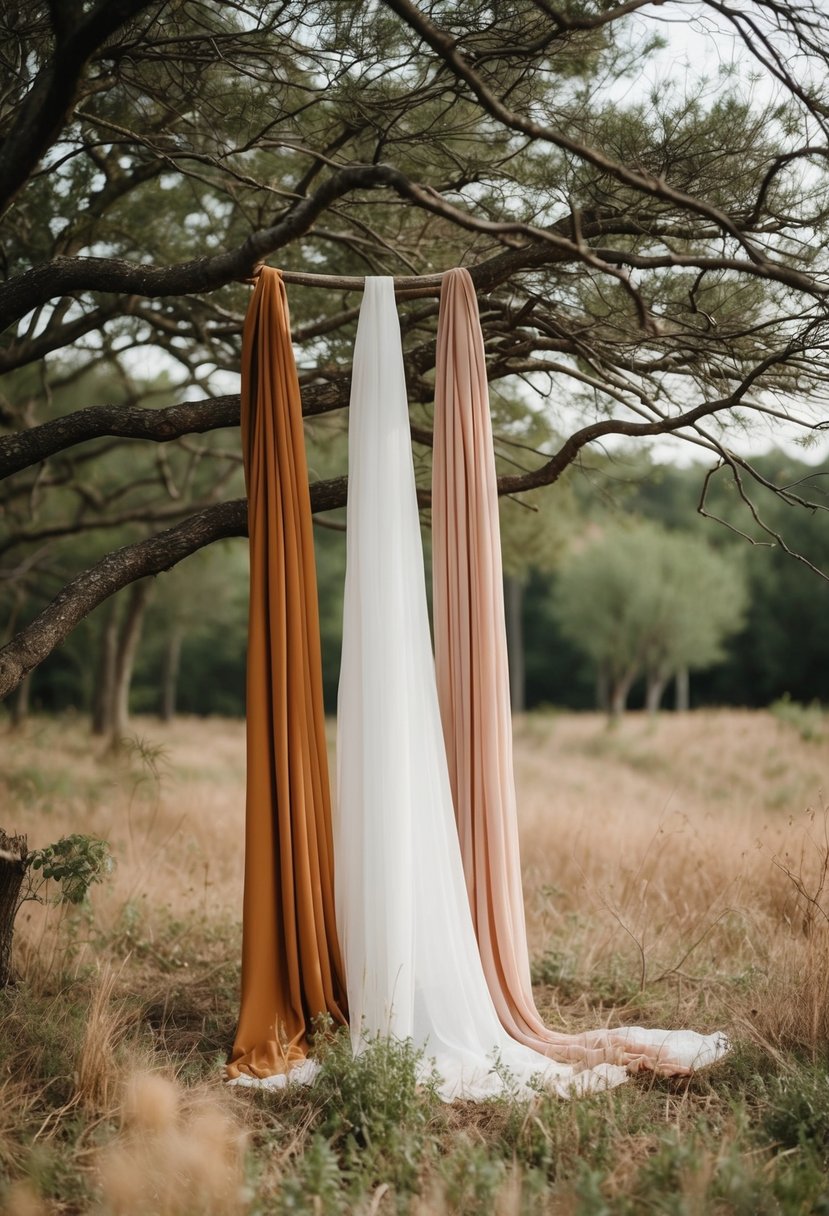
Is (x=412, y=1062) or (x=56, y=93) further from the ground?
(x=56, y=93)

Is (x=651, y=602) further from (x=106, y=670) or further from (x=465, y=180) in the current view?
(x=465, y=180)

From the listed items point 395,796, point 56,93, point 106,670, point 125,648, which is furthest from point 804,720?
point 56,93

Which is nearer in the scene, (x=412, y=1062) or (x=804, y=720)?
(x=412, y=1062)

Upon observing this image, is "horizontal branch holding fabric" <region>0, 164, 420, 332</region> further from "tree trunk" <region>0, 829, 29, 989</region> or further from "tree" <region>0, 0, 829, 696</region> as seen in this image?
"tree trunk" <region>0, 829, 29, 989</region>

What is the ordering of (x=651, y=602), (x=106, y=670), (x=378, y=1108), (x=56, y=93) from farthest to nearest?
1. (x=651, y=602)
2. (x=106, y=670)
3. (x=378, y=1108)
4. (x=56, y=93)

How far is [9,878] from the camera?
3250 millimetres

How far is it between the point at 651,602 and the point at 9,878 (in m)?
20.2

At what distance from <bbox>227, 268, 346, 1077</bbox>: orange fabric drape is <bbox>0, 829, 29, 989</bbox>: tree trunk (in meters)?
0.80

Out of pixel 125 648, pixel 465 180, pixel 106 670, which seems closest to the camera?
pixel 465 180

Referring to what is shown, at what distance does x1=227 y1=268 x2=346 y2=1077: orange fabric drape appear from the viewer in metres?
3.06

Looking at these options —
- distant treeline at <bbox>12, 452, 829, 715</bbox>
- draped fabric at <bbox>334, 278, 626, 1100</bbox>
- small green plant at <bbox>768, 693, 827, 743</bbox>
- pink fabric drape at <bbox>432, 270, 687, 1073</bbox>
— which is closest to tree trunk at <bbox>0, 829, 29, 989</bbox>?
draped fabric at <bbox>334, 278, 626, 1100</bbox>

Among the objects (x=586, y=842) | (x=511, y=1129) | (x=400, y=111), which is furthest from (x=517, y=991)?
(x=400, y=111)

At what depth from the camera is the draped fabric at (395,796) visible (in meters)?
2.95

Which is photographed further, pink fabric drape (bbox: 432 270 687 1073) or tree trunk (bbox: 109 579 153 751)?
tree trunk (bbox: 109 579 153 751)
